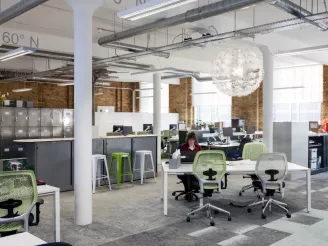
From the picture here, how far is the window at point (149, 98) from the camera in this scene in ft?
67.4

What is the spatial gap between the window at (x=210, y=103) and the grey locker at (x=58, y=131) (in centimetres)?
779

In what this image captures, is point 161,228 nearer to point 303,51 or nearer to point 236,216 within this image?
point 236,216

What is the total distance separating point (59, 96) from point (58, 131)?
4908 millimetres

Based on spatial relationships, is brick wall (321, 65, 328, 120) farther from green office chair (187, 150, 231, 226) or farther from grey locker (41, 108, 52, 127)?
grey locker (41, 108, 52, 127)

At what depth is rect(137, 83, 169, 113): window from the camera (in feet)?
67.4

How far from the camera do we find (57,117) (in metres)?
14.3

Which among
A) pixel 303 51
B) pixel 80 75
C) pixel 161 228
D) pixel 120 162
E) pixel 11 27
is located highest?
pixel 11 27

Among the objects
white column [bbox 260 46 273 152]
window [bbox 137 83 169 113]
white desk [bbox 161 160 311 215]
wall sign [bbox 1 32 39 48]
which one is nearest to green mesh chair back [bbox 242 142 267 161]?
white desk [bbox 161 160 311 215]

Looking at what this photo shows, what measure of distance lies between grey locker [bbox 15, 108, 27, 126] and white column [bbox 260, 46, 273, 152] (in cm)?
885

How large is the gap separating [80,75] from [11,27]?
14.0 feet

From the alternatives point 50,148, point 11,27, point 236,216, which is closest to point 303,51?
point 236,216

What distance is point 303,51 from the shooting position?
8.38 metres

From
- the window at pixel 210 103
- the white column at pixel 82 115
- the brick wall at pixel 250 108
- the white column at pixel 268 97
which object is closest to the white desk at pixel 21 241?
the white column at pixel 82 115

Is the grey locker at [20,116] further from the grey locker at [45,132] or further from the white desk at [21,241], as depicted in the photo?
the white desk at [21,241]
